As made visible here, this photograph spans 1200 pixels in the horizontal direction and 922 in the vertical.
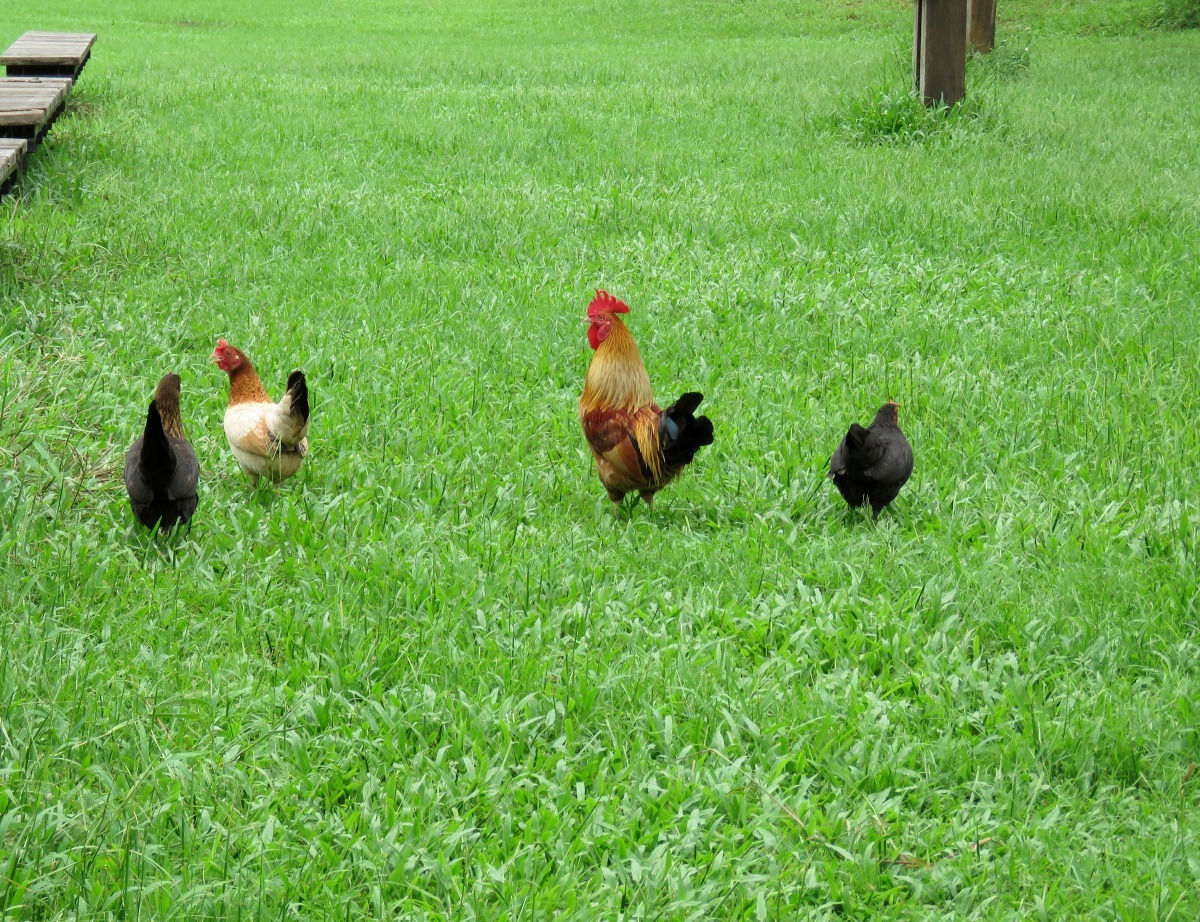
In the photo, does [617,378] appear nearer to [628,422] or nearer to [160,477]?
[628,422]

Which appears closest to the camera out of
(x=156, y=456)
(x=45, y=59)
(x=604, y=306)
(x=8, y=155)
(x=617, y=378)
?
(x=156, y=456)

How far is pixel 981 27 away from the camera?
17344 mm

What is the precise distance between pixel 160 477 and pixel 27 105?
6.12 metres

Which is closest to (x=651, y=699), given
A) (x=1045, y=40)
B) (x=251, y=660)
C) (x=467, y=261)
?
(x=251, y=660)

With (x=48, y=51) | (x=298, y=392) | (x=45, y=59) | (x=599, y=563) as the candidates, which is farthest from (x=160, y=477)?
(x=48, y=51)

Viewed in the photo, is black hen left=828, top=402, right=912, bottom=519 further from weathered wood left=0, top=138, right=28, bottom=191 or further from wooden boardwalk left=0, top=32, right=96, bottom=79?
wooden boardwalk left=0, top=32, right=96, bottom=79

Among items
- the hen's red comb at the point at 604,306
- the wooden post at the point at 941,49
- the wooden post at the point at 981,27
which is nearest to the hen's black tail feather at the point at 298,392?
the hen's red comb at the point at 604,306

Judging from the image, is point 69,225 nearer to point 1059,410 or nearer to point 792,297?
point 792,297

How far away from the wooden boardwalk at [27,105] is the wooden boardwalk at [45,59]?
130 cm

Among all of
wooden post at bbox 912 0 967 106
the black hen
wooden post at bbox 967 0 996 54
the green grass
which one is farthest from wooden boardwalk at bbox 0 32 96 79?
wooden post at bbox 967 0 996 54

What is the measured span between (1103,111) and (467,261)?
27.1 ft

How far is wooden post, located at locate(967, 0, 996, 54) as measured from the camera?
1719 centimetres

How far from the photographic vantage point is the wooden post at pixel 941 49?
1131 cm

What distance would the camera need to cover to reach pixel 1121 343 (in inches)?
254
